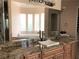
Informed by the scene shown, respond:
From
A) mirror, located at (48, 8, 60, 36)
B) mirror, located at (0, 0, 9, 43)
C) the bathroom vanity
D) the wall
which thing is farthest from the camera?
the wall

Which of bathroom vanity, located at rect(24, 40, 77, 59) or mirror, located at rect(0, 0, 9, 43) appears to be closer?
bathroom vanity, located at rect(24, 40, 77, 59)

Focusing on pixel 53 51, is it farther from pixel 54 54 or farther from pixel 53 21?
pixel 53 21

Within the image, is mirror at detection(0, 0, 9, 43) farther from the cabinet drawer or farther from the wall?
the wall

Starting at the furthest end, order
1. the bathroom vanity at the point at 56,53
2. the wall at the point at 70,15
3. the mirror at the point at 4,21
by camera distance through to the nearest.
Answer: the wall at the point at 70,15 < the mirror at the point at 4,21 < the bathroom vanity at the point at 56,53

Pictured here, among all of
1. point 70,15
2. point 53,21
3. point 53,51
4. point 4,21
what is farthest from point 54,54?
point 70,15

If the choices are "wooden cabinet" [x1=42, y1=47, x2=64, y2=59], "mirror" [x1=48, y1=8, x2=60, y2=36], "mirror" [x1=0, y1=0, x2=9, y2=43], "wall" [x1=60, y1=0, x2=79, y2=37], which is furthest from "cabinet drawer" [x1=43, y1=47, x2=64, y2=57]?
"wall" [x1=60, y1=0, x2=79, y2=37]

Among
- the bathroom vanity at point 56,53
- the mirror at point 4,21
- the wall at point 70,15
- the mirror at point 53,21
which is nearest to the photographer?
the bathroom vanity at point 56,53

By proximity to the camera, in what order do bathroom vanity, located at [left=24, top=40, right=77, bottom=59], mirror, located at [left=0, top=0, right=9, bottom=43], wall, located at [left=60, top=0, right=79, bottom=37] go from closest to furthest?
bathroom vanity, located at [left=24, top=40, right=77, bottom=59] → mirror, located at [left=0, top=0, right=9, bottom=43] → wall, located at [left=60, top=0, right=79, bottom=37]

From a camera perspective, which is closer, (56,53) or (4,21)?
(4,21)

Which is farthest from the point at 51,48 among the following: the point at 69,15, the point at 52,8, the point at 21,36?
the point at 69,15

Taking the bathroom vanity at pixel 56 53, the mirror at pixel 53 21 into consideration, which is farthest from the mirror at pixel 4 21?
the mirror at pixel 53 21

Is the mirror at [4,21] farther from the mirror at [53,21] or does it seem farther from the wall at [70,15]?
the wall at [70,15]

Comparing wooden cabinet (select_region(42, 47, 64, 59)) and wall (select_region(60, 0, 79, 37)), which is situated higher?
wall (select_region(60, 0, 79, 37))

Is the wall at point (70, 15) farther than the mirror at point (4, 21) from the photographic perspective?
Yes
